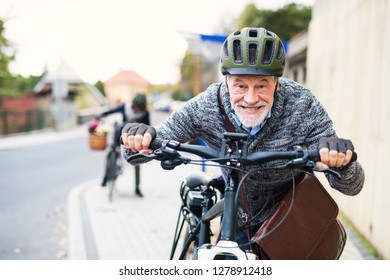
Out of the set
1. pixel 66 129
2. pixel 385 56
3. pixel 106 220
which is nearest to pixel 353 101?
pixel 385 56

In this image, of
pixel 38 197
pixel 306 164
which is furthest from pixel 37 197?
pixel 306 164

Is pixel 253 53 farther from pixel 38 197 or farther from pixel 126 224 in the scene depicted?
pixel 38 197

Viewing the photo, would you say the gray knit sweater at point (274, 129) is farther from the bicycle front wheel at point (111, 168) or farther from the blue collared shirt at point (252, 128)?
the bicycle front wheel at point (111, 168)

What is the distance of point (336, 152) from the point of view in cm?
196

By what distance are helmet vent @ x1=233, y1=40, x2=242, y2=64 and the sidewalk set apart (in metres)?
3.02

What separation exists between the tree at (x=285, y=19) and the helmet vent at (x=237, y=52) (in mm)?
20905

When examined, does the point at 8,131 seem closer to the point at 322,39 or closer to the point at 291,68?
the point at 291,68

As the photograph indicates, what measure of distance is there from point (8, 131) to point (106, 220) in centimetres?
1963

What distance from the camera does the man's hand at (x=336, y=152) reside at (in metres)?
1.96

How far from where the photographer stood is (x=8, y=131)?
24516 millimetres

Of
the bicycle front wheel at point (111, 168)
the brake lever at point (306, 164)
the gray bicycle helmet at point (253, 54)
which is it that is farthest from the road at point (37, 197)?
the brake lever at point (306, 164)

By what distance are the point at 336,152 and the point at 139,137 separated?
85 centimetres

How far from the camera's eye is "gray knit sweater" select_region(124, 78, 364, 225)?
2441 mm

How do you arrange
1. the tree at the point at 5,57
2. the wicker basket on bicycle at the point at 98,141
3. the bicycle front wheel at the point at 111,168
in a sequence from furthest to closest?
1. the tree at the point at 5,57
2. the wicker basket on bicycle at the point at 98,141
3. the bicycle front wheel at the point at 111,168
